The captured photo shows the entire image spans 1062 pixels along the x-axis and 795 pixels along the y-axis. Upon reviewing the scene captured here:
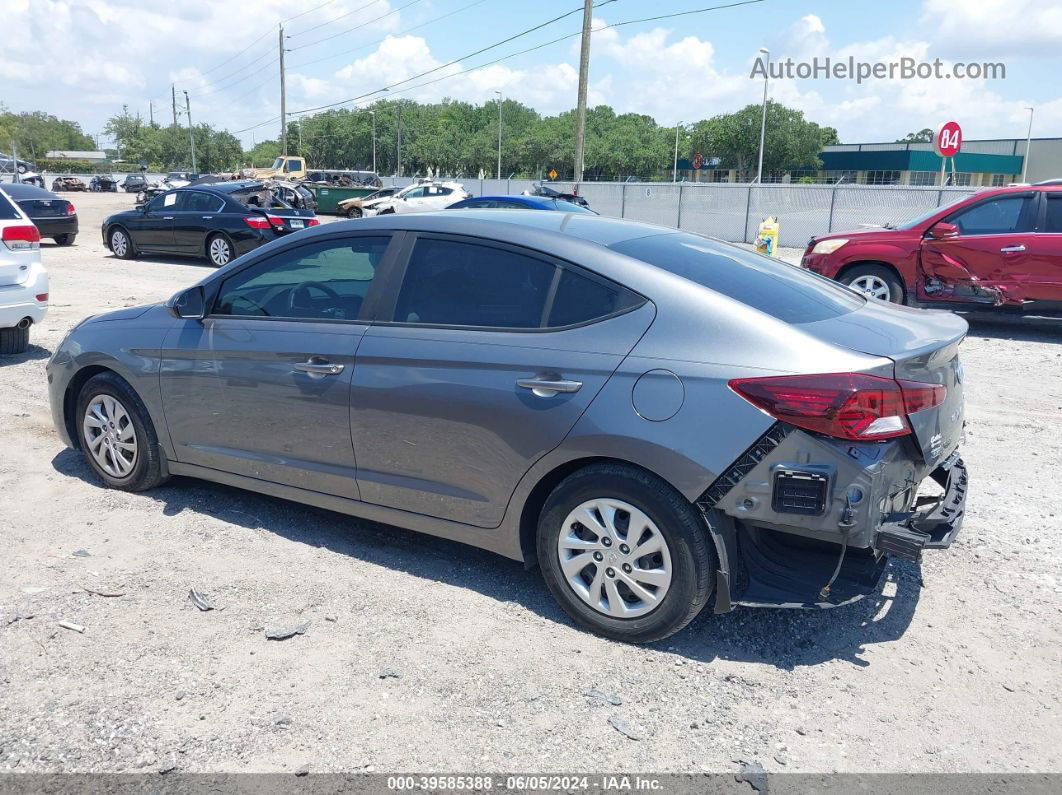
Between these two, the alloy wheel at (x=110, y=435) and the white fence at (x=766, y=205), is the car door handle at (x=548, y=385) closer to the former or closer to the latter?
the alloy wheel at (x=110, y=435)

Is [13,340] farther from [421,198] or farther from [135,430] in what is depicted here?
[421,198]

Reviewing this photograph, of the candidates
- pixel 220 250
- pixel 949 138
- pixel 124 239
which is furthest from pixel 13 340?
pixel 949 138

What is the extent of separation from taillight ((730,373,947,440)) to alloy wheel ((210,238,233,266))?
48.9ft

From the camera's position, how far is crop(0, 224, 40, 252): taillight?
819 cm

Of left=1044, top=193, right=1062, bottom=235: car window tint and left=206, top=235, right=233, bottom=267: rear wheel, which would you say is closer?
left=1044, top=193, right=1062, bottom=235: car window tint

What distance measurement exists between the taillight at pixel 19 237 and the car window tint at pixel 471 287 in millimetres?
5959

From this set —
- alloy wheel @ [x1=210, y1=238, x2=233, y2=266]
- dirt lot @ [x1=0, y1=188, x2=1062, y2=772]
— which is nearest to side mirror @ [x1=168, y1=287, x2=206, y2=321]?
dirt lot @ [x1=0, y1=188, x2=1062, y2=772]

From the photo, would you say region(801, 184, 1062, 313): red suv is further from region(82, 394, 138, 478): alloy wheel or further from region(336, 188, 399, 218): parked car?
region(336, 188, 399, 218): parked car

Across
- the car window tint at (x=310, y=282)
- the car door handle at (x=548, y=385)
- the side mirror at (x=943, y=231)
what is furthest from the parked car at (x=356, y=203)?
the car door handle at (x=548, y=385)

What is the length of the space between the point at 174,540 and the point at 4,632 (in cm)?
102

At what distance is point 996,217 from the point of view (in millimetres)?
10414

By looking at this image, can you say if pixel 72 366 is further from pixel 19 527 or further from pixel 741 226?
pixel 741 226

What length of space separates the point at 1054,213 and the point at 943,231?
118 centimetres

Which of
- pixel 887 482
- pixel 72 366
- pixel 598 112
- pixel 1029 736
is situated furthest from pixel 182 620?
pixel 598 112
